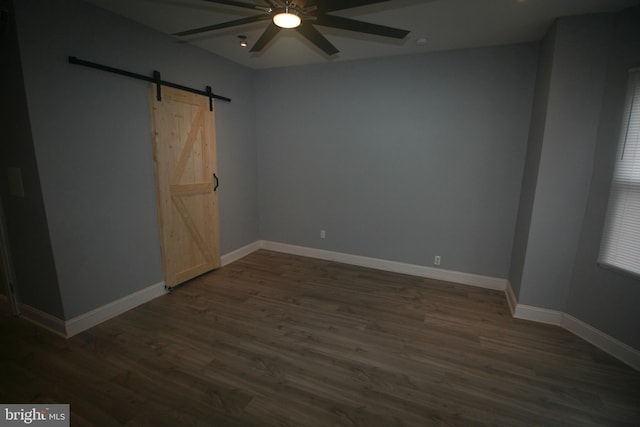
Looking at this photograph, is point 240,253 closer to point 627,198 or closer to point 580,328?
point 580,328

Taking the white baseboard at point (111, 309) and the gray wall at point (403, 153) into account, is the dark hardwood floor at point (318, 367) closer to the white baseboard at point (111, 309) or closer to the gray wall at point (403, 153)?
the white baseboard at point (111, 309)

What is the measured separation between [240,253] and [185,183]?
4.87ft

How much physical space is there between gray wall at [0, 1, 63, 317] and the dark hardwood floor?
383 millimetres

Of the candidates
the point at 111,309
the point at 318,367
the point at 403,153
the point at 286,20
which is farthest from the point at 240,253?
the point at 286,20

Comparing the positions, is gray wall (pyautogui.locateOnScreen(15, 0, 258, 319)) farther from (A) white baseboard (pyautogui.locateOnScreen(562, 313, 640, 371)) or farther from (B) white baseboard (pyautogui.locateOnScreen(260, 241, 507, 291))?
(A) white baseboard (pyautogui.locateOnScreen(562, 313, 640, 371))

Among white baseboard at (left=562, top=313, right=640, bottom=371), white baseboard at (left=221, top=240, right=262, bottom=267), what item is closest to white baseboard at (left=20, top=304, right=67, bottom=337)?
white baseboard at (left=221, top=240, right=262, bottom=267)

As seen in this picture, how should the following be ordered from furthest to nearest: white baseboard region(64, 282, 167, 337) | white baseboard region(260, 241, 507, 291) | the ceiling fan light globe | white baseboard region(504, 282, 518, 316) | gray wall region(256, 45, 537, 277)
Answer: white baseboard region(260, 241, 507, 291) < gray wall region(256, 45, 537, 277) < white baseboard region(504, 282, 518, 316) < white baseboard region(64, 282, 167, 337) < the ceiling fan light globe

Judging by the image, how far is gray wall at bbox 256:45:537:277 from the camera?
3.35 metres

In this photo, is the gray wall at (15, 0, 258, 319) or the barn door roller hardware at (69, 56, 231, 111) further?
the barn door roller hardware at (69, 56, 231, 111)

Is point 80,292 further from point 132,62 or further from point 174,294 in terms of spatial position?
point 132,62

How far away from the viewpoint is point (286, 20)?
1812 mm

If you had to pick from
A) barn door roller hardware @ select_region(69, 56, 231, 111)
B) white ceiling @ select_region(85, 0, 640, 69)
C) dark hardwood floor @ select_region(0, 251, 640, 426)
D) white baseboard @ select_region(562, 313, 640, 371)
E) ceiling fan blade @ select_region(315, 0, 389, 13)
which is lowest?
dark hardwood floor @ select_region(0, 251, 640, 426)

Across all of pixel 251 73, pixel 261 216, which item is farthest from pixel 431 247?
pixel 251 73

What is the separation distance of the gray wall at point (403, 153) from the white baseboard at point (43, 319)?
2.88m
